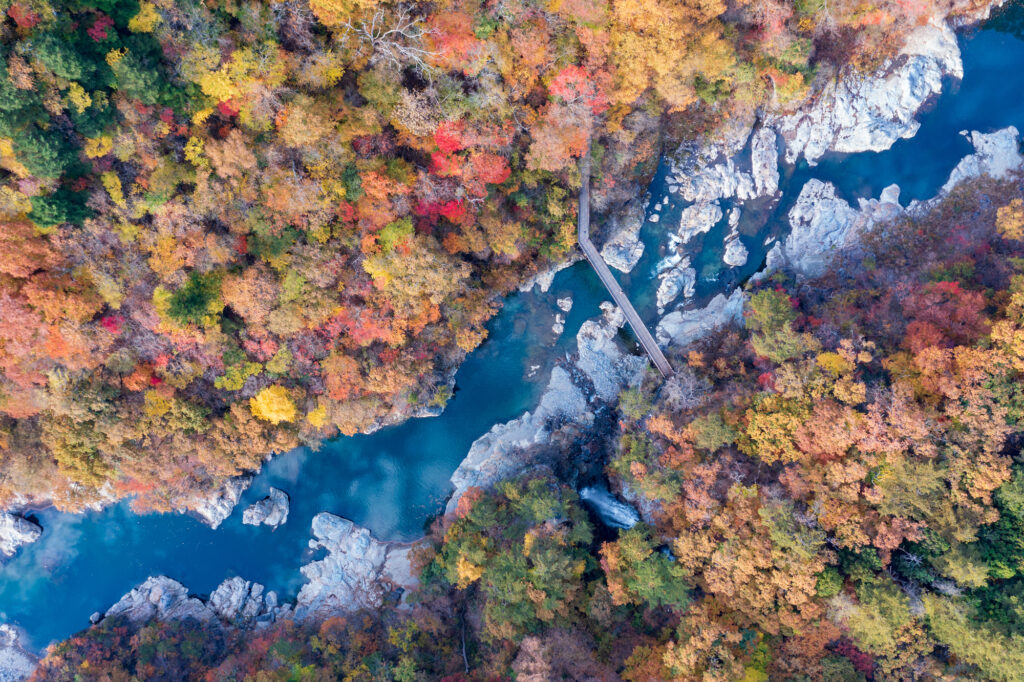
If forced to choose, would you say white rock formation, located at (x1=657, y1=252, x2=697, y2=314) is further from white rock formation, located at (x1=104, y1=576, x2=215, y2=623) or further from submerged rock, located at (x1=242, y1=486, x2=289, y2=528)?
white rock formation, located at (x1=104, y1=576, x2=215, y2=623)

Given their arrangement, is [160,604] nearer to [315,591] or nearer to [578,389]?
[315,591]

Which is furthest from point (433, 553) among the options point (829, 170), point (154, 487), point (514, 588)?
point (829, 170)

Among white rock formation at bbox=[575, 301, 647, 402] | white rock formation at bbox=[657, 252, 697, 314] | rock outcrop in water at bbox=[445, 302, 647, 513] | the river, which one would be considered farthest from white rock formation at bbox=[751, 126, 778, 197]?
rock outcrop in water at bbox=[445, 302, 647, 513]

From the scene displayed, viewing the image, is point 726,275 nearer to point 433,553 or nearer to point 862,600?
point 862,600

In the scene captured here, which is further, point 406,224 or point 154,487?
point 154,487

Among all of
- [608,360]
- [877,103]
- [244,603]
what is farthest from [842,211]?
[244,603]

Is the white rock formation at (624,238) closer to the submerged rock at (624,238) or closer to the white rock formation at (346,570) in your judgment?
the submerged rock at (624,238)

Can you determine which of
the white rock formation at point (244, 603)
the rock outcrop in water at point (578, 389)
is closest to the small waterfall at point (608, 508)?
the rock outcrop in water at point (578, 389)
